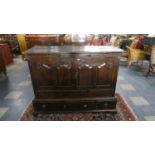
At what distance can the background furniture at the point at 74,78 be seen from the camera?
2.17 metres

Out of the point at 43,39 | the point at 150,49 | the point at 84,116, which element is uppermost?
the point at 43,39

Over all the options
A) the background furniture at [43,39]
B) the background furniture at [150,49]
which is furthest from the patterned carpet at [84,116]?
the background furniture at [43,39]

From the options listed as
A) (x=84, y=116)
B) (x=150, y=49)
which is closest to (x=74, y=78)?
(x=84, y=116)

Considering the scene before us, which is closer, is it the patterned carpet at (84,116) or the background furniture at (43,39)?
the patterned carpet at (84,116)

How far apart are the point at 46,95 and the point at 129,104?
1.46 m

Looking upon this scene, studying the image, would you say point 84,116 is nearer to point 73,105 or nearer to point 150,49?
point 73,105

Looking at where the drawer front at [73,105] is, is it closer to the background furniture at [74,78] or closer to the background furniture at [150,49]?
the background furniture at [74,78]

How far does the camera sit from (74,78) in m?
2.30

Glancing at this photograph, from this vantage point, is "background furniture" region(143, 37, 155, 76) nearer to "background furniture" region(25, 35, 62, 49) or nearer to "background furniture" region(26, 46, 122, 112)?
"background furniture" region(26, 46, 122, 112)

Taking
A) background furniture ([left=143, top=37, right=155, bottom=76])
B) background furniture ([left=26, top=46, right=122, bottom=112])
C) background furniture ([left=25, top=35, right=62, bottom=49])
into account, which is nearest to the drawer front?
background furniture ([left=26, top=46, right=122, bottom=112])

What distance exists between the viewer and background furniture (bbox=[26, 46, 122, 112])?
217 cm
